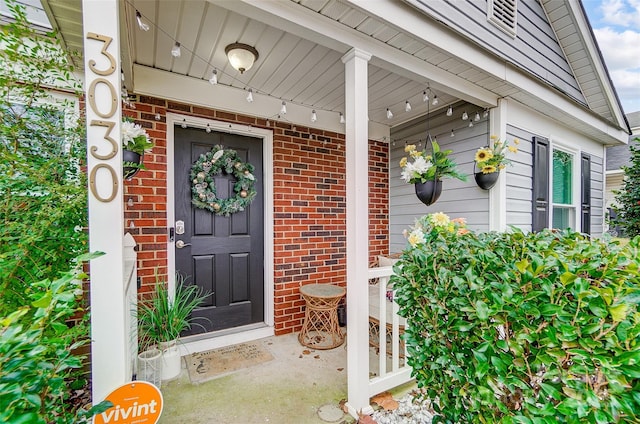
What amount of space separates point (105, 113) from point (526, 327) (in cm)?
177

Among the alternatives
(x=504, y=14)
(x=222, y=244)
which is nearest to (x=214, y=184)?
(x=222, y=244)

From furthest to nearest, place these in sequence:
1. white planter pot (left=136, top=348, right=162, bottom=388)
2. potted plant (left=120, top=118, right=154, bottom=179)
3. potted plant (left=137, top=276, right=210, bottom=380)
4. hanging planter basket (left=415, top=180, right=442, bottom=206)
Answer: hanging planter basket (left=415, top=180, right=442, bottom=206)
potted plant (left=137, top=276, right=210, bottom=380)
white planter pot (left=136, top=348, right=162, bottom=388)
potted plant (left=120, top=118, right=154, bottom=179)

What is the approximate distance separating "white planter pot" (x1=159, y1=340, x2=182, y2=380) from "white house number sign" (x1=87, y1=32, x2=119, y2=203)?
4.73 ft

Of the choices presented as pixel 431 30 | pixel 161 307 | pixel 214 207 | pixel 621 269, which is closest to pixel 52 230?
pixel 161 307

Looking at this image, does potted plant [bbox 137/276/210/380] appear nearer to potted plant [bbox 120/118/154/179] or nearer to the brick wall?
the brick wall

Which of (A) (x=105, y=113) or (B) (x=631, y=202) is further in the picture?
(B) (x=631, y=202)

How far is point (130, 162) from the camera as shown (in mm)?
1525

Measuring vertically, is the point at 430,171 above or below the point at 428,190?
above

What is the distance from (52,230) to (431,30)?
243cm

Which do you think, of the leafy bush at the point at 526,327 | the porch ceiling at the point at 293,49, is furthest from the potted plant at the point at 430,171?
the leafy bush at the point at 526,327

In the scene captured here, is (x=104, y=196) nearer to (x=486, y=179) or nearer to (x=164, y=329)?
(x=164, y=329)

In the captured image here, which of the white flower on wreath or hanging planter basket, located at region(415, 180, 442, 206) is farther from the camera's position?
the white flower on wreath

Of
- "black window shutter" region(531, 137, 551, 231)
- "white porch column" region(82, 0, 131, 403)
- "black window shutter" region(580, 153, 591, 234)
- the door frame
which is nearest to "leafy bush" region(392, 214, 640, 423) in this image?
"white porch column" region(82, 0, 131, 403)

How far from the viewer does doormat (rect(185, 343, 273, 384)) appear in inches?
86.8
